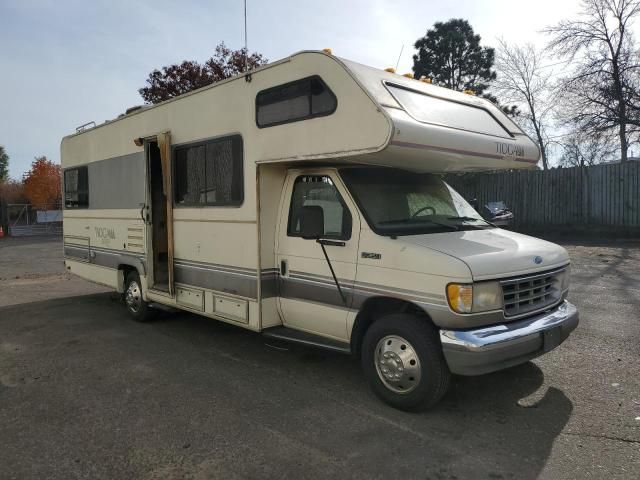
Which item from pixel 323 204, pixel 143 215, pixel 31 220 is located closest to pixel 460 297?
pixel 323 204

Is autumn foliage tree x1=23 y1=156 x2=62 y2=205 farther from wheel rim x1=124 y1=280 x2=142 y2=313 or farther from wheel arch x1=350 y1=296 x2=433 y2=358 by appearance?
wheel arch x1=350 y1=296 x2=433 y2=358

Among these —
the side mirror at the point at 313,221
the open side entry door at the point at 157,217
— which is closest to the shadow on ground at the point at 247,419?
the open side entry door at the point at 157,217

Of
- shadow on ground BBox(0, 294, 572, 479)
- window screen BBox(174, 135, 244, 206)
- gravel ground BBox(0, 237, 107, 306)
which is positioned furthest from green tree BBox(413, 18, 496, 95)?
shadow on ground BBox(0, 294, 572, 479)

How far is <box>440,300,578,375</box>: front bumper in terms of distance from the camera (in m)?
3.83

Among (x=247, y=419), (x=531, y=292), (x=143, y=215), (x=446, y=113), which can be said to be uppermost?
(x=446, y=113)

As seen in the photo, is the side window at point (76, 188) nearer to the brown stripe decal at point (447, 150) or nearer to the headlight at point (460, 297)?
the brown stripe decal at point (447, 150)

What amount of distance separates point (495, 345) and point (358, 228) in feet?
4.91

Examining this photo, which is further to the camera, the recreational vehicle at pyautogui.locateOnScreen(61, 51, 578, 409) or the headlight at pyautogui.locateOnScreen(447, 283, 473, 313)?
the recreational vehicle at pyautogui.locateOnScreen(61, 51, 578, 409)

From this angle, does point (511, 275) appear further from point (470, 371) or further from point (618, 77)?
point (618, 77)

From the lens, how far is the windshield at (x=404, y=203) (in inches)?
183

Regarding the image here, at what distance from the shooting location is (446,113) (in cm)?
490

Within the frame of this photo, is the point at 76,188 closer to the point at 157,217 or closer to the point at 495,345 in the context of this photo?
the point at 157,217

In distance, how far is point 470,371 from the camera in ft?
12.6

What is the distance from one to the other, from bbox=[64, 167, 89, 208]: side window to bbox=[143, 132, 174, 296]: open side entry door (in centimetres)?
208
